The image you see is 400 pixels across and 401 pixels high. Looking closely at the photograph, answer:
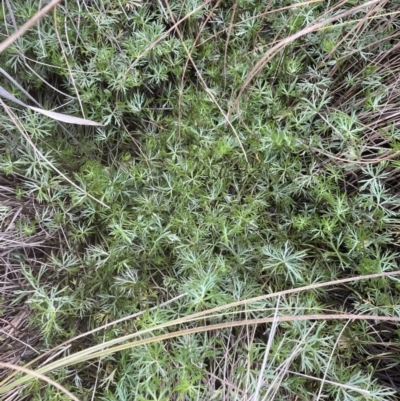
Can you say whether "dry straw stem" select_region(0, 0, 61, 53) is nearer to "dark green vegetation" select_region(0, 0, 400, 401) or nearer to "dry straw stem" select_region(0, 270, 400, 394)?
"dark green vegetation" select_region(0, 0, 400, 401)

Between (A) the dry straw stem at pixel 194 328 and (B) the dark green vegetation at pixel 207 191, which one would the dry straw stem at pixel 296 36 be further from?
(A) the dry straw stem at pixel 194 328

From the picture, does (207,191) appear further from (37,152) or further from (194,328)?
(37,152)

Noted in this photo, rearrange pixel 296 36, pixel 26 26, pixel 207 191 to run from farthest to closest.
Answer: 1. pixel 207 191
2. pixel 296 36
3. pixel 26 26

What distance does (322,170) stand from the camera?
1484 millimetres

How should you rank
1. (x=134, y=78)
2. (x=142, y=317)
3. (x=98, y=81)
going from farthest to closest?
1. (x=98, y=81)
2. (x=134, y=78)
3. (x=142, y=317)

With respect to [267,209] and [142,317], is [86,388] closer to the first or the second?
[142,317]

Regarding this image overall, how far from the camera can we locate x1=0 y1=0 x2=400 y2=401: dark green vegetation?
4.54 feet

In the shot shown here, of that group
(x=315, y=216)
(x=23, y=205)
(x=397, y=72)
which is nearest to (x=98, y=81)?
(x=23, y=205)

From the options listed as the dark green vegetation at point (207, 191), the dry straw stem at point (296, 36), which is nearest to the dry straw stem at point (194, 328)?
the dark green vegetation at point (207, 191)

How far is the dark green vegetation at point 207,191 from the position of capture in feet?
4.54

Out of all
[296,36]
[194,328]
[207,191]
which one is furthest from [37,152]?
[296,36]

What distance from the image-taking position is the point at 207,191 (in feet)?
4.94

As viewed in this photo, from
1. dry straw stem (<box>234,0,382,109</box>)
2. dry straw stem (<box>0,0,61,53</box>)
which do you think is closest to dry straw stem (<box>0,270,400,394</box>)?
dry straw stem (<box>234,0,382,109</box>)

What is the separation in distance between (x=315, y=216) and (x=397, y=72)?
60 cm
